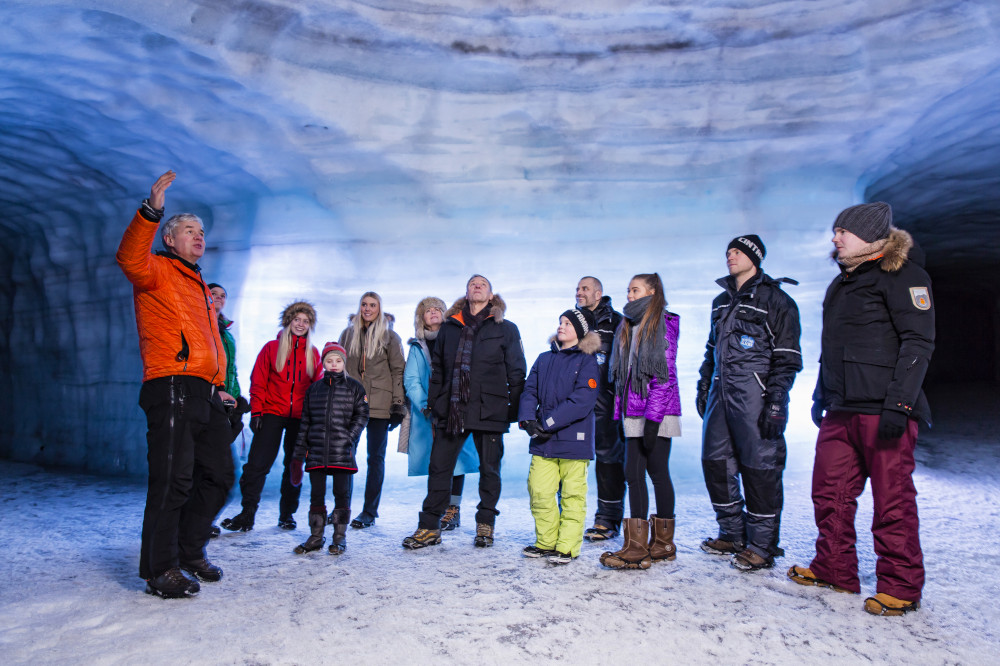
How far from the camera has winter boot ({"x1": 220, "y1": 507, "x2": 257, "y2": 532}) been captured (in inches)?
155

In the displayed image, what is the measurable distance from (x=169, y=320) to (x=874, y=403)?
2836mm

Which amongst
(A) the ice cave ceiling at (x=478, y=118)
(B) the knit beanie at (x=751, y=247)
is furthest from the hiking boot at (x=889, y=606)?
(A) the ice cave ceiling at (x=478, y=118)

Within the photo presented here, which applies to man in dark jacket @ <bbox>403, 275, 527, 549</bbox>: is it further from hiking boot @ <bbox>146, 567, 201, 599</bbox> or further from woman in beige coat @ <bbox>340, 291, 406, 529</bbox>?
hiking boot @ <bbox>146, 567, 201, 599</bbox>

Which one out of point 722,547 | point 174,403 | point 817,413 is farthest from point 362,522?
point 817,413

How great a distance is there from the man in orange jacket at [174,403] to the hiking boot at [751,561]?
2.33m

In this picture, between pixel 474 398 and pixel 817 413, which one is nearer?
pixel 817 413

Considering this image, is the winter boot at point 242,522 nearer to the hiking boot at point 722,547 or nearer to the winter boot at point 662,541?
the winter boot at point 662,541

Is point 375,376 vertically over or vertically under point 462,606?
over

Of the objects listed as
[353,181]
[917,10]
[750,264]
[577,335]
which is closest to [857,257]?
[750,264]

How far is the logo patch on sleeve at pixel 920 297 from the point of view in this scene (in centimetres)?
264

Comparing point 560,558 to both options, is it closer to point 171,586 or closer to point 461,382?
point 461,382

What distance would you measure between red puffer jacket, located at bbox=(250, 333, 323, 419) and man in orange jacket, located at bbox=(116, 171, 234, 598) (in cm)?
110

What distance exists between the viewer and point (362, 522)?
4086 mm

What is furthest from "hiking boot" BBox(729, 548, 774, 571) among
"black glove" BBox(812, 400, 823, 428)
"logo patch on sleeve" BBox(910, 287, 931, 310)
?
"logo patch on sleeve" BBox(910, 287, 931, 310)
